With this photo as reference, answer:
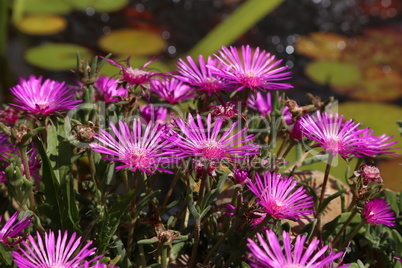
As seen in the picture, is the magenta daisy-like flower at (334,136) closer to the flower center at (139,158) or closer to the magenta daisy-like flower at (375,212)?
the magenta daisy-like flower at (375,212)

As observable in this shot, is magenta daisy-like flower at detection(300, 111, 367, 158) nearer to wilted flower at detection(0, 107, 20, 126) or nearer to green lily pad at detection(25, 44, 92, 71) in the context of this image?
wilted flower at detection(0, 107, 20, 126)

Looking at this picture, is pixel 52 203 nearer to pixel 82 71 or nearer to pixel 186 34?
pixel 82 71

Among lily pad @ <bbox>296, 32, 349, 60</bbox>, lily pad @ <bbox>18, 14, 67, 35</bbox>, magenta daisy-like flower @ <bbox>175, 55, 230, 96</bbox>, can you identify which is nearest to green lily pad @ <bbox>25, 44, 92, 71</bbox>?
lily pad @ <bbox>18, 14, 67, 35</bbox>

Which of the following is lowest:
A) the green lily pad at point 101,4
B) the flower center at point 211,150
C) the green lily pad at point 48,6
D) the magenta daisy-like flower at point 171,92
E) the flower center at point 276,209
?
the flower center at point 276,209

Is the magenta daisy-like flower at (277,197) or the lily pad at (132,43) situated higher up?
the lily pad at (132,43)

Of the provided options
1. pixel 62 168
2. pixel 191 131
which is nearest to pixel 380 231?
pixel 191 131

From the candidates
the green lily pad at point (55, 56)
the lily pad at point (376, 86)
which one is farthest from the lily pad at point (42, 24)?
the lily pad at point (376, 86)
